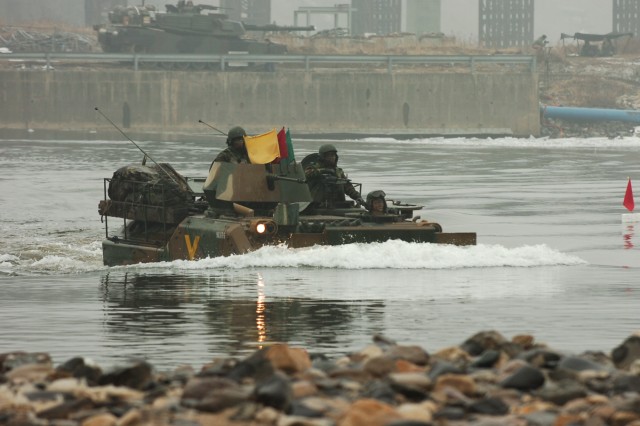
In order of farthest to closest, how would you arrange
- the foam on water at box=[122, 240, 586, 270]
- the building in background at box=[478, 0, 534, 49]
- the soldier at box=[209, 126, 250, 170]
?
the building in background at box=[478, 0, 534, 49], the soldier at box=[209, 126, 250, 170], the foam on water at box=[122, 240, 586, 270]

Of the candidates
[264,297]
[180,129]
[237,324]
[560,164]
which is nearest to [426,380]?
[237,324]

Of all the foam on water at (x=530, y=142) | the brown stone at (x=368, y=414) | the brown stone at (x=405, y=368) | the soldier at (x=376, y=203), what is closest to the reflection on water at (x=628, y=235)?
the soldier at (x=376, y=203)

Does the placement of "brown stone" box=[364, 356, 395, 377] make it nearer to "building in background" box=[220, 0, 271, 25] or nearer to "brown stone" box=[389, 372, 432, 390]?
"brown stone" box=[389, 372, 432, 390]

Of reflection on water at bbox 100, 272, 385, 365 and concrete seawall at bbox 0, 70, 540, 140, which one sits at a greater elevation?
reflection on water at bbox 100, 272, 385, 365

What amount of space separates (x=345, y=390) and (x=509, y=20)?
157 meters

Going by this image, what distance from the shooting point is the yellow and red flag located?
24797 millimetres

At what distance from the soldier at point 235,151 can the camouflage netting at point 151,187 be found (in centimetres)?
94

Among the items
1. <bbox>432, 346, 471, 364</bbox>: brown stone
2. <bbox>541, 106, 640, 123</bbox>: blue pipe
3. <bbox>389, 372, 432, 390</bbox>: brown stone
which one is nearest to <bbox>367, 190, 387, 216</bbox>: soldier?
<bbox>432, 346, 471, 364</bbox>: brown stone

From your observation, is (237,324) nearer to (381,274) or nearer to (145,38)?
(381,274)

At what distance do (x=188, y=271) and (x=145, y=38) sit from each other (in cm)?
7027

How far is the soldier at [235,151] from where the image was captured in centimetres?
2478

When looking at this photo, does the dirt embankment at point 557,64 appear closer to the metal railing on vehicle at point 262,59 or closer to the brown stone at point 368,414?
the metal railing on vehicle at point 262,59

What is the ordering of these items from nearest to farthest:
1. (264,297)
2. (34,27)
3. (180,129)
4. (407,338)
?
(407,338)
(264,297)
(180,129)
(34,27)

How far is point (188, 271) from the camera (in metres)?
23.1
